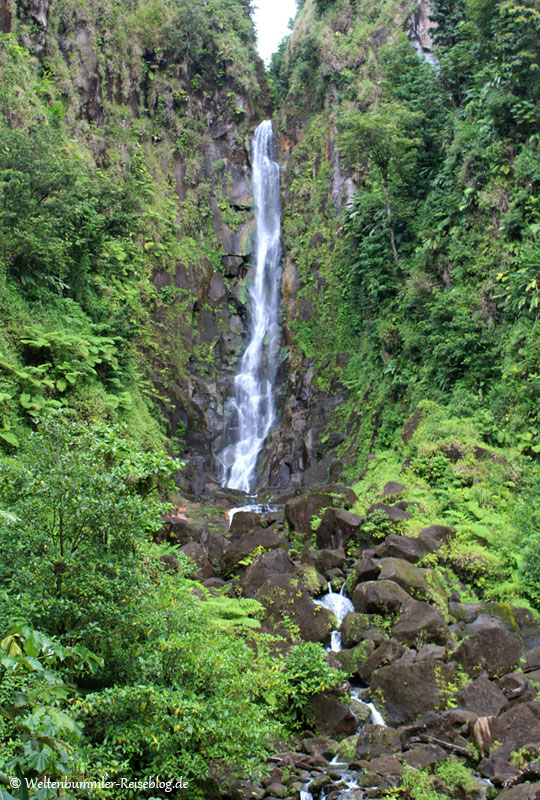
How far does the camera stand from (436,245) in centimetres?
1878

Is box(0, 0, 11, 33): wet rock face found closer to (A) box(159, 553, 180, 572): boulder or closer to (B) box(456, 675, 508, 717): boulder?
(A) box(159, 553, 180, 572): boulder

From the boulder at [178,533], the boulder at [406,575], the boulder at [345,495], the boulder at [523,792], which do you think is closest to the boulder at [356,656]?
the boulder at [406,575]

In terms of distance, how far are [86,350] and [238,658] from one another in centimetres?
1049

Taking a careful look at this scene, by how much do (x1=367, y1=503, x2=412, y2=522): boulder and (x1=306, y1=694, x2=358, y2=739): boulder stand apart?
5170 mm

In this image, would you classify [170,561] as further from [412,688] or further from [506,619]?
[506,619]

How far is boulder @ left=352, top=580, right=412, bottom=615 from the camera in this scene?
32.7 ft

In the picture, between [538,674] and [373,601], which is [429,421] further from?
[538,674]

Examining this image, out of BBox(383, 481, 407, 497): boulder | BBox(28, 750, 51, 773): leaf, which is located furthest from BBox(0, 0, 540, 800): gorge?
BBox(383, 481, 407, 497): boulder

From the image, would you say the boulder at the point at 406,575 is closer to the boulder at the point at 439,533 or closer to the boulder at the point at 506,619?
the boulder at the point at 506,619

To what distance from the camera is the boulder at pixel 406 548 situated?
11477mm

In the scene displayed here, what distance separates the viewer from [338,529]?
13.2 metres

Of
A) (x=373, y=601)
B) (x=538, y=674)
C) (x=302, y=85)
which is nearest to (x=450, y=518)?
(x=373, y=601)

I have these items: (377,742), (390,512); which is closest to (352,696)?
(377,742)

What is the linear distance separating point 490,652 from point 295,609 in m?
3.17
